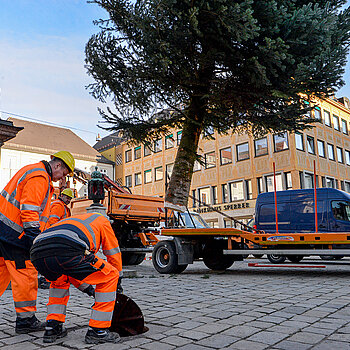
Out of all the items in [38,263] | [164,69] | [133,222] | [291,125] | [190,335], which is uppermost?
[164,69]

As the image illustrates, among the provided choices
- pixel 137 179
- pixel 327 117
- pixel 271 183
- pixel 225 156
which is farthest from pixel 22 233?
pixel 137 179

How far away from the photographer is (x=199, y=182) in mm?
38156

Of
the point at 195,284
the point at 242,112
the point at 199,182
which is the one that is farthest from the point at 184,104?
the point at 199,182

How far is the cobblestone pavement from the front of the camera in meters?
3.27

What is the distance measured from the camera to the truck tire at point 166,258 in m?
9.70

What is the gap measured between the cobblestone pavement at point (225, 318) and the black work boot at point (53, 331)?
6 cm

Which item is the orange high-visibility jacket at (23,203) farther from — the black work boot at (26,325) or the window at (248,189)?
the window at (248,189)

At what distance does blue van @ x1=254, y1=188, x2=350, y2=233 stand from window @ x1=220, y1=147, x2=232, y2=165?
2095cm

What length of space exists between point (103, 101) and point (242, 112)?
5.01m

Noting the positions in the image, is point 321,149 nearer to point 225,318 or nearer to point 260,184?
point 260,184

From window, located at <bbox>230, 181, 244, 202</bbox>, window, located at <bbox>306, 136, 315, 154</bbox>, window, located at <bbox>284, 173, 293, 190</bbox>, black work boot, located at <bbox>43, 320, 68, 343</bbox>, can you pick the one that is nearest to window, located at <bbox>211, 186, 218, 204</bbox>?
window, located at <bbox>230, 181, 244, 202</bbox>

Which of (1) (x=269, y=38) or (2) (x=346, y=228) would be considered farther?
(2) (x=346, y=228)

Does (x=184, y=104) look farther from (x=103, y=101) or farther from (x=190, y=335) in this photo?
(x=190, y=335)

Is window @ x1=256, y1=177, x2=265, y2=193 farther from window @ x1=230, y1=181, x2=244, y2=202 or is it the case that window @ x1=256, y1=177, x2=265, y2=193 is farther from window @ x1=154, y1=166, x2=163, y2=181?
window @ x1=154, y1=166, x2=163, y2=181
